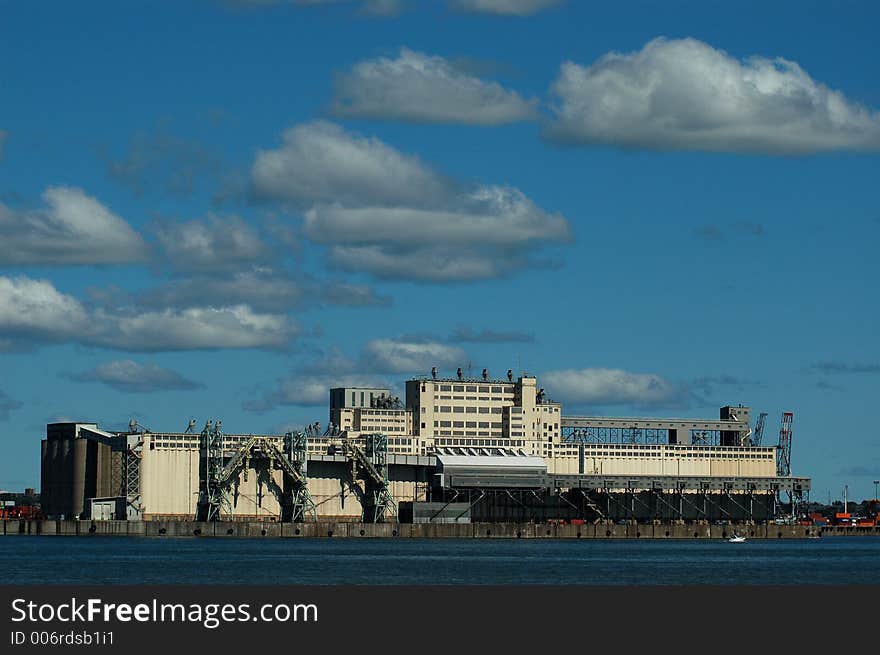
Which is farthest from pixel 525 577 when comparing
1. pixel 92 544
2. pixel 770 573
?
pixel 92 544

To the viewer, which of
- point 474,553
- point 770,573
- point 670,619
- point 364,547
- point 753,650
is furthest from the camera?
point 364,547

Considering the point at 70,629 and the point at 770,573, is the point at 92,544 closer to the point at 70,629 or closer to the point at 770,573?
the point at 770,573

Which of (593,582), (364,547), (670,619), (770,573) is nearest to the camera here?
(670,619)

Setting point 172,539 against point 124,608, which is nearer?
point 124,608

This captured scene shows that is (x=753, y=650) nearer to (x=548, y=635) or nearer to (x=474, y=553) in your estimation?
(x=548, y=635)

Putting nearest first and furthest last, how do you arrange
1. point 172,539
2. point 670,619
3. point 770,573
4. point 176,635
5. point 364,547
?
1. point 176,635
2. point 670,619
3. point 770,573
4. point 364,547
5. point 172,539

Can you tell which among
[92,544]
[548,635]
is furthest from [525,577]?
[92,544]

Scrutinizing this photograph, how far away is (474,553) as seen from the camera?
162 m

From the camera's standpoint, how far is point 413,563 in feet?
461

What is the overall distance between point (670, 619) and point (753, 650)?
8872mm

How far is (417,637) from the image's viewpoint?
214ft

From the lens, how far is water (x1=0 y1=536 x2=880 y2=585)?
11919 cm

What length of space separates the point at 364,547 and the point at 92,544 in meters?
29.7

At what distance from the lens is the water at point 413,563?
119 meters
